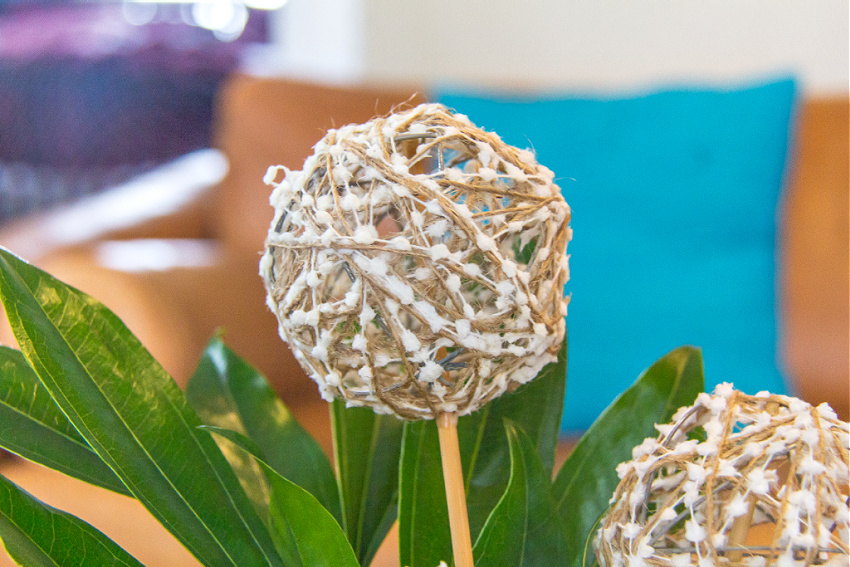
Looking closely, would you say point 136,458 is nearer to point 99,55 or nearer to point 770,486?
point 770,486

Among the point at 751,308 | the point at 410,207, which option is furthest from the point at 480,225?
the point at 751,308

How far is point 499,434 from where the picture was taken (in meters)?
0.44

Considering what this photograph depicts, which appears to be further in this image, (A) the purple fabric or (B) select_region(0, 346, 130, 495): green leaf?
(A) the purple fabric

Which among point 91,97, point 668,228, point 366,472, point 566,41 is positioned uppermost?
point 566,41

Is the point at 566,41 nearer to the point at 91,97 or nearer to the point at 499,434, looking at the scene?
the point at 91,97

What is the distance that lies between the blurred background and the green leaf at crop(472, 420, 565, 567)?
1.10ft

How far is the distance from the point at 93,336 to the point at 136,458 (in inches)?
2.5

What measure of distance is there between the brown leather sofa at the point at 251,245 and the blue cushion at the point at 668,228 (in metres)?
0.14

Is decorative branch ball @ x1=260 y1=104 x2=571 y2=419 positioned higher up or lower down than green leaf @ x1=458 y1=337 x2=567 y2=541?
higher up

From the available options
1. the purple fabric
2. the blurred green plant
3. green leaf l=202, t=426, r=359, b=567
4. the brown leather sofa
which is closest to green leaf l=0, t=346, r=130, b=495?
A: the blurred green plant

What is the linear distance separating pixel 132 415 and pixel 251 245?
76 cm

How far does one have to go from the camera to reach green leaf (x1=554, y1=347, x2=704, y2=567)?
16.3 inches

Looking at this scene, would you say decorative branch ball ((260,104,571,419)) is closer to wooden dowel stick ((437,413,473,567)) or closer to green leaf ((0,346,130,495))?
wooden dowel stick ((437,413,473,567))

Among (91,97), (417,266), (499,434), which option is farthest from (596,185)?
(91,97)
